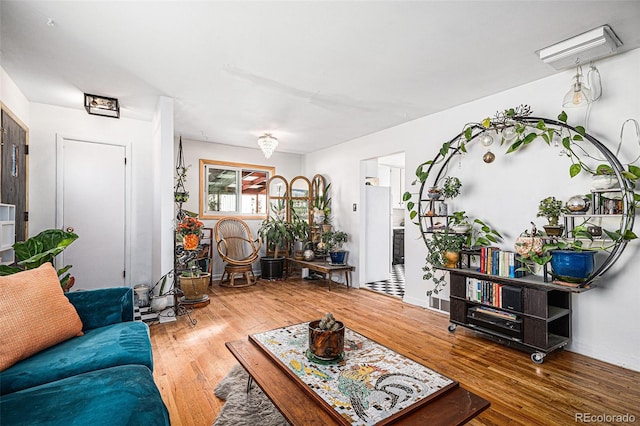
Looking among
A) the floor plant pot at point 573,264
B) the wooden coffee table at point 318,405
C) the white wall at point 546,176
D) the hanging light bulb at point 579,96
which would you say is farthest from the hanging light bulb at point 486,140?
the wooden coffee table at point 318,405

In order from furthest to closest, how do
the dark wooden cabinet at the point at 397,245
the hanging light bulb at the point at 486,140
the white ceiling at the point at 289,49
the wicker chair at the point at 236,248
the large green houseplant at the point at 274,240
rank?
the dark wooden cabinet at the point at 397,245
the large green houseplant at the point at 274,240
the wicker chair at the point at 236,248
the hanging light bulb at the point at 486,140
the white ceiling at the point at 289,49

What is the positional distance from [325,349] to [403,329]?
1917 mm

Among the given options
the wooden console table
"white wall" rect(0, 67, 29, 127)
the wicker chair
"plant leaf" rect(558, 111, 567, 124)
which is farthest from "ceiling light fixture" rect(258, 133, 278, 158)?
"plant leaf" rect(558, 111, 567, 124)

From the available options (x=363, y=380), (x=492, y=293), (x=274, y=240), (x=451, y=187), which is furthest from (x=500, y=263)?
(x=274, y=240)

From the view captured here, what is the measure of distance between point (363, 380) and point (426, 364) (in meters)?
1.26

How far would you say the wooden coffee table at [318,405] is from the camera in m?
1.24

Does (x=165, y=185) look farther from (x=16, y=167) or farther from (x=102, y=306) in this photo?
(x=102, y=306)

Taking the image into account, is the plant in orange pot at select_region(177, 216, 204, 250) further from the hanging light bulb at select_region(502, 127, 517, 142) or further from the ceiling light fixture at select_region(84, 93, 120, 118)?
the hanging light bulb at select_region(502, 127, 517, 142)

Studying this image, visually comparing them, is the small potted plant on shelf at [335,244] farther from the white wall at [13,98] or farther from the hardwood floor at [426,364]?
the white wall at [13,98]

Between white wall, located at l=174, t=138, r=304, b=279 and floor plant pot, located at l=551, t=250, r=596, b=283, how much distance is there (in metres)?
4.78

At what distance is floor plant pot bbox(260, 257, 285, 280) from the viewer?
18.8 ft

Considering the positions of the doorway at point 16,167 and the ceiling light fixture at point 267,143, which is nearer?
the doorway at point 16,167

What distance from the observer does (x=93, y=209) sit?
13.5ft

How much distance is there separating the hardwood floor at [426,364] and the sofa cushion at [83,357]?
19.2 inches
